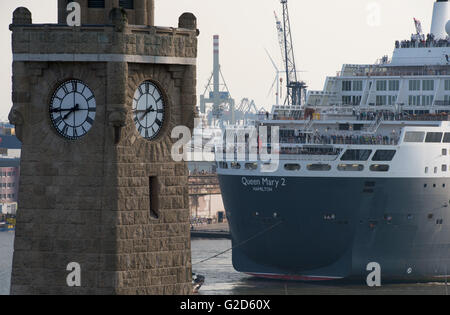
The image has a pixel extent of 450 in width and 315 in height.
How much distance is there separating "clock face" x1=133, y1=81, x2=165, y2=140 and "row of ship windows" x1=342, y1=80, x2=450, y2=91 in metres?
79.5

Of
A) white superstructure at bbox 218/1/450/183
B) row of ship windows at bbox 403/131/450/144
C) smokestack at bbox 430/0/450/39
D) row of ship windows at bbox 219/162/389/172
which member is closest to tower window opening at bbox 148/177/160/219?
white superstructure at bbox 218/1/450/183

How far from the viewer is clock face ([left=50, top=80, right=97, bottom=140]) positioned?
39.2 metres

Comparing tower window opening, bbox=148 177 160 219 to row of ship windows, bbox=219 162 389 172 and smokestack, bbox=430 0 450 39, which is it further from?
smokestack, bbox=430 0 450 39

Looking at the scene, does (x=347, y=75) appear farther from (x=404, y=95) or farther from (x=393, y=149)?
(x=393, y=149)

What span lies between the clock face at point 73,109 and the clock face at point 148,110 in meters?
1.33

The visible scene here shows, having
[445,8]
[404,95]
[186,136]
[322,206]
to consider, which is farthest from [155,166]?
[445,8]

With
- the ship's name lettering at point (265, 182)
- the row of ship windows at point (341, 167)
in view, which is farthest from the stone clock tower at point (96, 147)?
the row of ship windows at point (341, 167)

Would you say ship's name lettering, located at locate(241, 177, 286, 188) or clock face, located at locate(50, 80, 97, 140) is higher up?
clock face, located at locate(50, 80, 97, 140)

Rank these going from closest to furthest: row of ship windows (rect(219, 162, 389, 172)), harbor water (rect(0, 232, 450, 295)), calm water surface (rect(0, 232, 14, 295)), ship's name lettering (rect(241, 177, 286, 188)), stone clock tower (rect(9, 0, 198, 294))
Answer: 1. stone clock tower (rect(9, 0, 198, 294))
2. harbor water (rect(0, 232, 450, 295))
3. row of ship windows (rect(219, 162, 389, 172))
4. ship's name lettering (rect(241, 177, 286, 188))
5. calm water surface (rect(0, 232, 14, 295))

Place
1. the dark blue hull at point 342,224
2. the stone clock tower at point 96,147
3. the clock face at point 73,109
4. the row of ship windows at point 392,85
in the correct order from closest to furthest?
the stone clock tower at point 96,147 → the clock face at point 73,109 → the dark blue hull at point 342,224 → the row of ship windows at point 392,85

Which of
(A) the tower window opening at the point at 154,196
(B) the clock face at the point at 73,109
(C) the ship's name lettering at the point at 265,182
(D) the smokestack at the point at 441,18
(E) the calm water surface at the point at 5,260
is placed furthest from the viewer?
(D) the smokestack at the point at 441,18

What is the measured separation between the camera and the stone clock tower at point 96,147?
128ft

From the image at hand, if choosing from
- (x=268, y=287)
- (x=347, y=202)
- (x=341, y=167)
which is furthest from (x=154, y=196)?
(x=268, y=287)

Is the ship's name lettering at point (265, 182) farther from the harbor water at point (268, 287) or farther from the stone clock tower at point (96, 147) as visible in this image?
the stone clock tower at point (96, 147)
